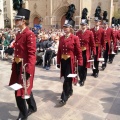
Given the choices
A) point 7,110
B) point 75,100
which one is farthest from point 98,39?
point 7,110

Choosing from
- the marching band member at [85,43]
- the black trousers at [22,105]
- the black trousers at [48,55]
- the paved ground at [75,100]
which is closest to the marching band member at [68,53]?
the paved ground at [75,100]

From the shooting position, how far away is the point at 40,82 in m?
5.73

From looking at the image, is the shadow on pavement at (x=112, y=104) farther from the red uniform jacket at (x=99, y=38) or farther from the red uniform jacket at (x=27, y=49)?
the red uniform jacket at (x=99, y=38)

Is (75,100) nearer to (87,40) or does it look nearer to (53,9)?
(87,40)

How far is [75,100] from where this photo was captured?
172 inches

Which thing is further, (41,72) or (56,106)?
(41,72)

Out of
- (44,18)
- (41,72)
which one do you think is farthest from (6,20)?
(41,72)

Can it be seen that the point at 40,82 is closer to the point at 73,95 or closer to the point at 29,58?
the point at 73,95

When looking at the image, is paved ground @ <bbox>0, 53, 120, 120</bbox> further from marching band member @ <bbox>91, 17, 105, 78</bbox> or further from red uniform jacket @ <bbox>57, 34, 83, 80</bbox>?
red uniform jacket @ <bbox>57, 34, 83, 80</bbox>

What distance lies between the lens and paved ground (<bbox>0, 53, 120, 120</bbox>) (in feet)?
12.1

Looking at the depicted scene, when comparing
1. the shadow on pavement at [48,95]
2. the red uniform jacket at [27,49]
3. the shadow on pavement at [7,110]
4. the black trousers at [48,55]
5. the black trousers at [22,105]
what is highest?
the red uniform jacket at [27,49]

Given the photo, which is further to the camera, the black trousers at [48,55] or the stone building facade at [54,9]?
the stone building facade at [54,9]

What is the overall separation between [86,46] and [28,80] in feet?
8.49

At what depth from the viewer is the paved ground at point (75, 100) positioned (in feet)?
12.1
